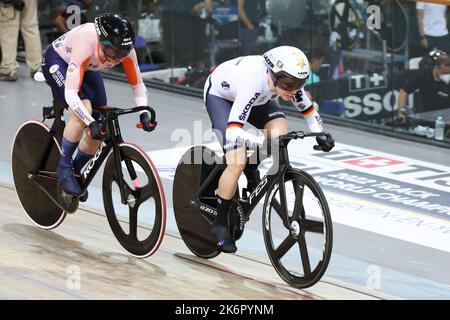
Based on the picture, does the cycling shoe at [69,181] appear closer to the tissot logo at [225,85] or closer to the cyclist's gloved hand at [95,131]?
the cyclist's gloved hand at [95,131]

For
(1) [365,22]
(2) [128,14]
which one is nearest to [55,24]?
(2) [128,14]

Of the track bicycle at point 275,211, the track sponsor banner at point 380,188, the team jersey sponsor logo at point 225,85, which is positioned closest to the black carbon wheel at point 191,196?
the track bicycle at point 275,211

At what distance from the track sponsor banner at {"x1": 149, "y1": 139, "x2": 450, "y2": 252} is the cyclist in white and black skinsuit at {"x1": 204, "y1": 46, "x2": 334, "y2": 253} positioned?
1.63 metres

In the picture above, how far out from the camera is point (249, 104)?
618 centimetres

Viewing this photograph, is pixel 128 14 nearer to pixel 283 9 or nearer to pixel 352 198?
pixel 283 9

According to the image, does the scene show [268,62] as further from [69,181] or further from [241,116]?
[69,181]

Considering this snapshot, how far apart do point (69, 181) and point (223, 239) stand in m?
1.09

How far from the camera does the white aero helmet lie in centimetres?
602

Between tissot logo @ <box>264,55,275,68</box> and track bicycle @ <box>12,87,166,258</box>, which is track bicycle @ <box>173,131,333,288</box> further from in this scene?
tissot logo @ <box>264,55,275,68</box>

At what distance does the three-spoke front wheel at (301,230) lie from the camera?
5.97 meters

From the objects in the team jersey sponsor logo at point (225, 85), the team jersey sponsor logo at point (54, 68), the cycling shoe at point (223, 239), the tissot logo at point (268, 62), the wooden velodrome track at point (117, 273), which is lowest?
the wooden velodrome track at point (117, 273)

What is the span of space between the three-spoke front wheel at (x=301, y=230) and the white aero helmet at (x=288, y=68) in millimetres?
461

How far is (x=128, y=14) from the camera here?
12414 millimetres
